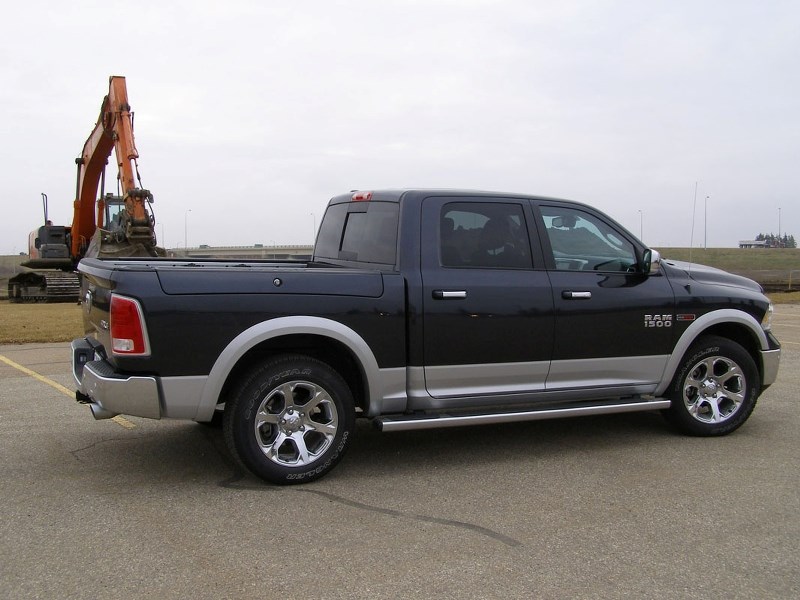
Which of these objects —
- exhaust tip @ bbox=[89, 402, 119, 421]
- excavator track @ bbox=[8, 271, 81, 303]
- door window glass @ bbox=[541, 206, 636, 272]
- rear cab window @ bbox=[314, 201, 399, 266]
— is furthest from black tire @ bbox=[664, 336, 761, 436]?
excavator track @ bbox=[8, 271, 81, 303]

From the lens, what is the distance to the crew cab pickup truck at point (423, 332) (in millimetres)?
4688

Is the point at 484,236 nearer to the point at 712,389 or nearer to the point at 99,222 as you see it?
the point at 712,389

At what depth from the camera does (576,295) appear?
5.68 meters

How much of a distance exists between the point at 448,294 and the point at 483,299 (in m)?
0.27

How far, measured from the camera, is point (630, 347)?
5906 mm

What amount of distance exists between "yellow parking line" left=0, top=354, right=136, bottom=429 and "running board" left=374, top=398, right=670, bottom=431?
2584 millimetres

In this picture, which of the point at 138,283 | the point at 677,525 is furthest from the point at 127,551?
the point at 677,525

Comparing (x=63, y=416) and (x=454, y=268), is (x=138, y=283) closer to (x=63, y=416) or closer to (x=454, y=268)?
(x=454, y=268)

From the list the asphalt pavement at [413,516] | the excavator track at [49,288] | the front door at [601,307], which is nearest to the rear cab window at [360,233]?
the front door at [601,307]

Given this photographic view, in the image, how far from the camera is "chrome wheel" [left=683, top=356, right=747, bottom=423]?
6.21 m

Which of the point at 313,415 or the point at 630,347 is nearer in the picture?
the point at 313,415

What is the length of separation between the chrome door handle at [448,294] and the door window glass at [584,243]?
902 millimetres

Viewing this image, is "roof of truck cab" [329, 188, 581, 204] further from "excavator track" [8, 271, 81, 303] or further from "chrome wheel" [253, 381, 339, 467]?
"excavator track" [8, 271, 81, 303]

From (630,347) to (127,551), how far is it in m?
3.86
